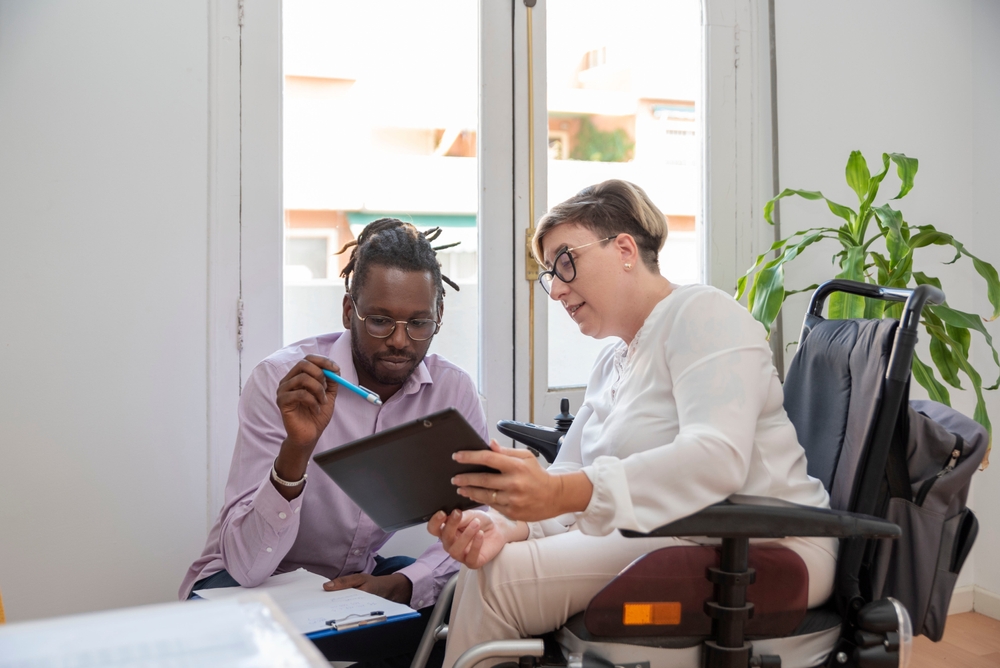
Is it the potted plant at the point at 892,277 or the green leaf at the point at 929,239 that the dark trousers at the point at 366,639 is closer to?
Answer: the potted plant at the point at 892,277

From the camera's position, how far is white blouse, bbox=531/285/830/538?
3.63ft

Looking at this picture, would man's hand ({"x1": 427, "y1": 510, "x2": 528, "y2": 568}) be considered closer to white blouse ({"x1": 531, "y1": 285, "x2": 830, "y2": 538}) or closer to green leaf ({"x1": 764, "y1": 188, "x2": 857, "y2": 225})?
white blouse ({"x1": 531, "y1": 285, "x2": 830, "y2": 538})

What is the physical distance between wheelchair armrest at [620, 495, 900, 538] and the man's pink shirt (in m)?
0.66

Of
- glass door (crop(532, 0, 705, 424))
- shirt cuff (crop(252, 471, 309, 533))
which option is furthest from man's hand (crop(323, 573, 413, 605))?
glass door (crop(532, 0, 705, 424))

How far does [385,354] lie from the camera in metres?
1.61

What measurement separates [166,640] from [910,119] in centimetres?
293

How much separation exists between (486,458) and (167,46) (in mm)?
1415

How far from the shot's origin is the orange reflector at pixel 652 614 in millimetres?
1095

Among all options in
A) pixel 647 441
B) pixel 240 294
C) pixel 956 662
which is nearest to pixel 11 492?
pixel 240 294

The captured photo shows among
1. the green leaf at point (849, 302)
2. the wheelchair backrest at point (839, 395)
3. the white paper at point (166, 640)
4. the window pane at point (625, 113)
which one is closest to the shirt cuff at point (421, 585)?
the wheelchair backrest at point (839, 395)

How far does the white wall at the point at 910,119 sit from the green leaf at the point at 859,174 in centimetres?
31

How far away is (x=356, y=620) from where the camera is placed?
117cm

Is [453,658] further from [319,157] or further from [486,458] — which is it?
[319,157]

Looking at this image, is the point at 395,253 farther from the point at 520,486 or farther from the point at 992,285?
the point at 992,285
